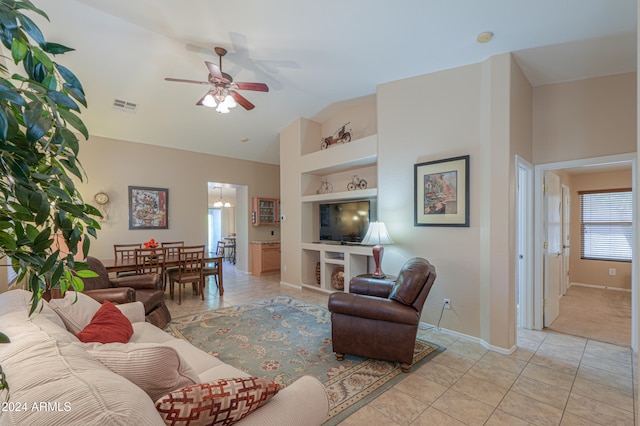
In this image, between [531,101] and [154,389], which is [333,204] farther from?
[154,389]

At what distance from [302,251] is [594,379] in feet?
14.0

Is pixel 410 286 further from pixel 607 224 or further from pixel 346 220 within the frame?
pixel 607 224

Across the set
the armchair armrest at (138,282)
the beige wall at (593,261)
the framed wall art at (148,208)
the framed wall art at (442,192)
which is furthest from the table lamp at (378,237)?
the beige wall at (593,261)

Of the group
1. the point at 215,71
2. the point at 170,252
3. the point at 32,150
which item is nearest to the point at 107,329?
the point at 32,150

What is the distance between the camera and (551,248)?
3.73 m

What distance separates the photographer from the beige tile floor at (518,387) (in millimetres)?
1987

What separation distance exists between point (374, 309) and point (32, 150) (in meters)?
2.46

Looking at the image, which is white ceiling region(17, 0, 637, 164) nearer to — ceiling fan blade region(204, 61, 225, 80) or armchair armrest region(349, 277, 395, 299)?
ceiling fan blade region(204, 61, 225, 80)

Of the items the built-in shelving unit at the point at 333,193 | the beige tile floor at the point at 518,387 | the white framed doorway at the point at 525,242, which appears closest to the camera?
the beige tile floor at the point at 518,387

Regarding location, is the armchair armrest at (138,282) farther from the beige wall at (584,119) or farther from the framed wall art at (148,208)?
the beige wall at (584,119)

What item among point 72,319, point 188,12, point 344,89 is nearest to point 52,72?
point 72,319

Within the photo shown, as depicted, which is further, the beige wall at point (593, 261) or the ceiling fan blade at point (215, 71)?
the beige wall at point (593, 261)

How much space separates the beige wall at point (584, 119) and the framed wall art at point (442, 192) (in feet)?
3.62

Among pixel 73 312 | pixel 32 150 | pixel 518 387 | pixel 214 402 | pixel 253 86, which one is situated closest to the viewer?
pixel 32 150
